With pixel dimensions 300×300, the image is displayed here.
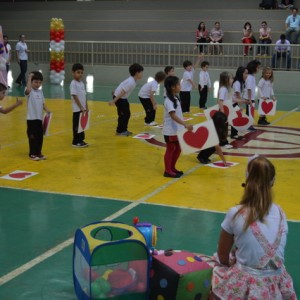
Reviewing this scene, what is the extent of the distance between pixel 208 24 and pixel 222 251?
77.6ft

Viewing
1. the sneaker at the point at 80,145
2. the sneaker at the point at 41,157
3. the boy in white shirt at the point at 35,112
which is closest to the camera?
the boy in white shirt at the point at 35,112

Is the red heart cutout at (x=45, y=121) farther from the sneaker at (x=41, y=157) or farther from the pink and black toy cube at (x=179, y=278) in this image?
the pink and black toy cube at (x=179, y=278)

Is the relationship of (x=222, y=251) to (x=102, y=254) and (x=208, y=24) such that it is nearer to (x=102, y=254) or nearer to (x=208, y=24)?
(x=102, y=254)

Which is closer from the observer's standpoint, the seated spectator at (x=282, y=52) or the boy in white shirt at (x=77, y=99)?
the boy in white shirt at (x=77, y=99)

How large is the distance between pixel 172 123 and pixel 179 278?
4306 millimetres

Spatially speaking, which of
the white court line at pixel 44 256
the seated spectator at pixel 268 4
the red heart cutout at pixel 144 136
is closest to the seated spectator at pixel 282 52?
the seated spectator at pixel 268 4

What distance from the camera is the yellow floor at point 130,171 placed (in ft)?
23.3

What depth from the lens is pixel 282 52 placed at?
71.1 ft

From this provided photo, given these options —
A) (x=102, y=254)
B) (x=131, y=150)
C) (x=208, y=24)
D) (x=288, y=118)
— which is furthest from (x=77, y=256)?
(x=208, y=24)

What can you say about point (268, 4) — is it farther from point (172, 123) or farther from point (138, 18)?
point (172, 123)

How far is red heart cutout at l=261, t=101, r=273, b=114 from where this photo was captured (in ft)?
40.2

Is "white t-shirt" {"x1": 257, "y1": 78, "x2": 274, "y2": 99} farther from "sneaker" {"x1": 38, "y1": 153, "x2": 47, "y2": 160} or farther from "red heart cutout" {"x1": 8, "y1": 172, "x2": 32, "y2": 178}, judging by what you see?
"red heart cutout" {"x1": 8, "y1": 172, "x2": 32, "y2": 178}

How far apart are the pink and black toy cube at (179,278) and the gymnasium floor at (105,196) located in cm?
80

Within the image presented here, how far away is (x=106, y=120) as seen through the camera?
13367 mm
